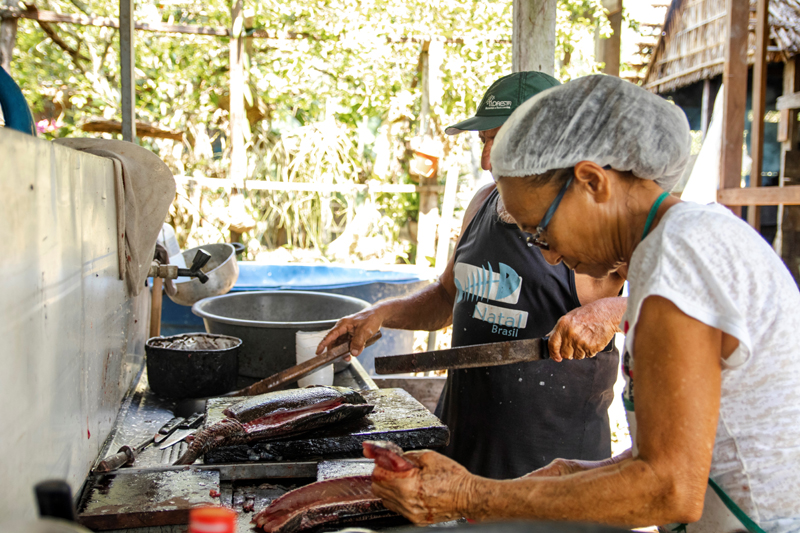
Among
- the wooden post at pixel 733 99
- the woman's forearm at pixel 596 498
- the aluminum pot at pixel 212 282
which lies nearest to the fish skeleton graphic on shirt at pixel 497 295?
the woman's forearm at pixel 596 498

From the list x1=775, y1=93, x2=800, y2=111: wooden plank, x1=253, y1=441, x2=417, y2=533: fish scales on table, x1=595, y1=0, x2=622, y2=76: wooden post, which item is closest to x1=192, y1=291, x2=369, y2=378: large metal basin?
x1=253, y1=441, x2=417, y2=533: fish scales on table

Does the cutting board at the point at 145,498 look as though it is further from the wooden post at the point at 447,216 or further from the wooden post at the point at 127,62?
the wooden post at the point at 447,216

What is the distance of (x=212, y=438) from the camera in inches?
81.0

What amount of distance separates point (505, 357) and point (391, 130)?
29.8ft

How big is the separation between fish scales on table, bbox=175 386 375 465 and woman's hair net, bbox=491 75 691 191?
115 centimetres

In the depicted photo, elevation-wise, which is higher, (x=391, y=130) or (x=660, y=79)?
(x=660, y=79)

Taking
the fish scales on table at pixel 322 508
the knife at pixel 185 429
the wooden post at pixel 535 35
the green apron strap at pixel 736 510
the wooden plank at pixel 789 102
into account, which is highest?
the wooden plank at pixel 789 102

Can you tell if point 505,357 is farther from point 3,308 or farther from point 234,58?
point 234,58

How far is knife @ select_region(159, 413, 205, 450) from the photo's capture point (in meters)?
2.44

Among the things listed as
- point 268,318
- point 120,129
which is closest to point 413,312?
point 268,318

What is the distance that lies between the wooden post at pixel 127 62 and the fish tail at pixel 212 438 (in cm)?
208

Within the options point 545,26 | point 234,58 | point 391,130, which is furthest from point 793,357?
point 391,130

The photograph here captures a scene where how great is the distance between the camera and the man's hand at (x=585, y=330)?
2156mm

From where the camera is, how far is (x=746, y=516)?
141 centimetres
